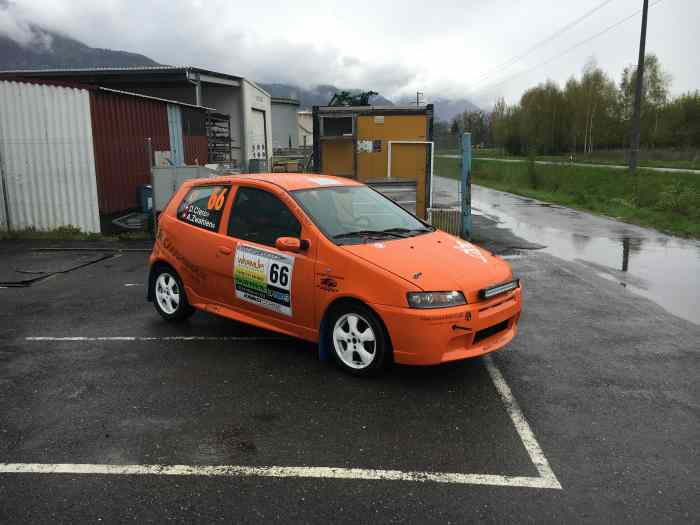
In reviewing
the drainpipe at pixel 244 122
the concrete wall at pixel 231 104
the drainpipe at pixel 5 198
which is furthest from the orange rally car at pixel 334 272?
the concrete wall at pixel 231 104

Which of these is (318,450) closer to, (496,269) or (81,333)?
(496,269)

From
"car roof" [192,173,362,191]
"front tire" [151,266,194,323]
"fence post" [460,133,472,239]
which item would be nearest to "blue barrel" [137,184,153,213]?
"fence post" [460,133,472,239]

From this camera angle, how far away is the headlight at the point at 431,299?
173 inches

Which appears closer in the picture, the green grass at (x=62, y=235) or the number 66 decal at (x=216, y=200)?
the number 66 decal at (x=216, y=200)

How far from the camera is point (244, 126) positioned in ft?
99.2

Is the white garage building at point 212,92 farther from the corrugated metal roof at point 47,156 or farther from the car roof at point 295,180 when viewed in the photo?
the car roof at point 295,180

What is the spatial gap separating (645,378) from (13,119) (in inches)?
525

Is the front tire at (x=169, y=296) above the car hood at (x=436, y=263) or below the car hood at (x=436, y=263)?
below

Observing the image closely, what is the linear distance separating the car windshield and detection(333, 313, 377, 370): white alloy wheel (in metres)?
0.71

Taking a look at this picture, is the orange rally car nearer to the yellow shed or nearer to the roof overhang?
the yellow shed

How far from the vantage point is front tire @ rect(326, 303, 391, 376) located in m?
4.59

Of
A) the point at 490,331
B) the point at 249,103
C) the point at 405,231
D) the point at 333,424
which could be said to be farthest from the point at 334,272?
the point at 249,103

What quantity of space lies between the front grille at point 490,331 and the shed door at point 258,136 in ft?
91.0

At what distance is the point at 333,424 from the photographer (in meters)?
4.07
